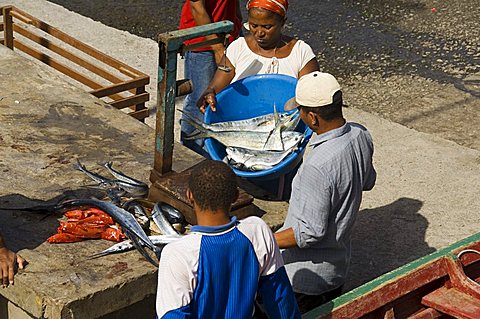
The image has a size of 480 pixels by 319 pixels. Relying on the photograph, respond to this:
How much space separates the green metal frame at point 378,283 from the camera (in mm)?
4703

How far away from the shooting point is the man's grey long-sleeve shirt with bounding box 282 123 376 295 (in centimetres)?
455

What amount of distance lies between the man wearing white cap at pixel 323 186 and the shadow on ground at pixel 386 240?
1499 mm

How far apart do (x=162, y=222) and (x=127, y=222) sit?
0.20m

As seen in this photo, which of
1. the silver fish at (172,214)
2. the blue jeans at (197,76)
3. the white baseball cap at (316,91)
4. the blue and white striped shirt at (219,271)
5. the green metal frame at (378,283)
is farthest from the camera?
the blue jeans at (197,76)

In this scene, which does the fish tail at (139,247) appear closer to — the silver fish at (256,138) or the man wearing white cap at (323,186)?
the man wearing white cap at (323,186)

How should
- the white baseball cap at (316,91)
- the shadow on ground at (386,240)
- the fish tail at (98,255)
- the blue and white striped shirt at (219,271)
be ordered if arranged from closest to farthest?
the blue and white striped shirt at (219,271), the white baseball cap at (316,91), the fish tail at (98,255), the shadow on ground at (386,240)

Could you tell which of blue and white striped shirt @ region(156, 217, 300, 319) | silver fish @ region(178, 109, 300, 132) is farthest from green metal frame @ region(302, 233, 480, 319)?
silver fish @ region(178, 109, 300, 132)

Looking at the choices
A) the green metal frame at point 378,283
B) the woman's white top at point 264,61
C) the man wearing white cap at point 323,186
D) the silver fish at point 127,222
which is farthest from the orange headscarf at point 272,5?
the green metal frame at point 378,283

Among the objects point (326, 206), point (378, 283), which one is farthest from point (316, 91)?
point (378, 283)

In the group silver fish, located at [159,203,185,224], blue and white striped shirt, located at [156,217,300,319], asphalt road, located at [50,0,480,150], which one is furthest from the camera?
asphalt road, located at [50,0,480,150]

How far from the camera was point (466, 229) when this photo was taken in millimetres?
7141

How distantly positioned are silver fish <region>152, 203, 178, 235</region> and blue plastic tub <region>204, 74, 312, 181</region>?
2.29 ft

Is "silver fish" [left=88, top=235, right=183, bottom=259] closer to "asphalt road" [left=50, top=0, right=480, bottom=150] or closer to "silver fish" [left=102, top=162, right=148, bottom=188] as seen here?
"silver fish" [left=102, top=162, right=148, bottom=188]

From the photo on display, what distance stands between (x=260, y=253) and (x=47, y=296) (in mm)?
1374
